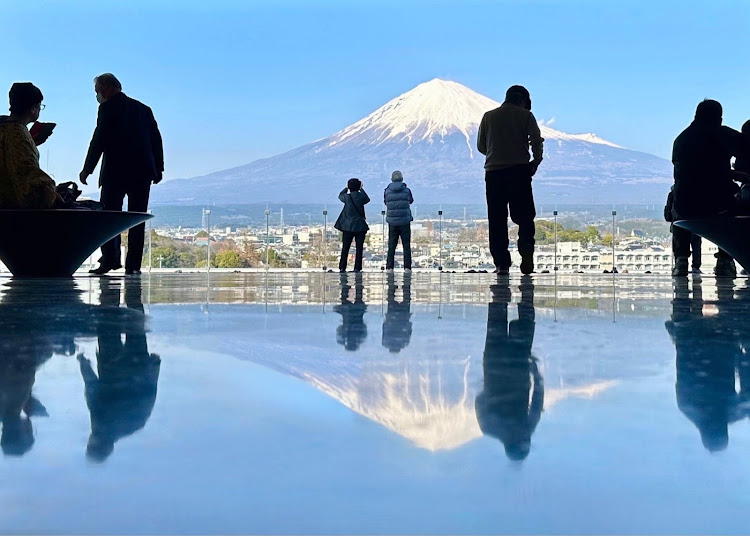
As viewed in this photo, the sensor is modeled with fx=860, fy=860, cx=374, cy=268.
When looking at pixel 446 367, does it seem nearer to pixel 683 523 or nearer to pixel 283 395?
pixel 283 395

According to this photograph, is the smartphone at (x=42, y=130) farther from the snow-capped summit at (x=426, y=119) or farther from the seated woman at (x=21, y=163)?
the snow-capped summit at (x=426, y=119)

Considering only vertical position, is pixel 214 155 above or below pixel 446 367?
above

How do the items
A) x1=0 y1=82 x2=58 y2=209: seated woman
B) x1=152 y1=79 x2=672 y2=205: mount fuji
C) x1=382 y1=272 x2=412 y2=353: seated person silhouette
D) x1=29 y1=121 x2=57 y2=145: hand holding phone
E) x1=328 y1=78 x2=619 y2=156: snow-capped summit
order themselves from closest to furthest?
x1=382 y1=272 x2=412 y2=353: seated person silhouette, x1=0 y1=82 x2=58 y2=209: seated woman, x1=29 y1=121 x2=57 y2=145: hand holding phone, x1=152 y1=79 x2=672 y2=205: mount fuji, x1=328 y1=78 x2=619 y2=156: snow-capped summit

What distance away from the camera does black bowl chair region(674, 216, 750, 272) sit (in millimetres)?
3070

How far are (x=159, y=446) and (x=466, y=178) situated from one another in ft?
228

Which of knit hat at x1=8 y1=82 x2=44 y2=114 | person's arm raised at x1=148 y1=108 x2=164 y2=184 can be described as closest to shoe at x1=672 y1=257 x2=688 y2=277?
person's arm raised at x1=148 y1=108 x2=164 y2=184

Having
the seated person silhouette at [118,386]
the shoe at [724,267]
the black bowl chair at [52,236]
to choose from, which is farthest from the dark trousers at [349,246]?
the seated person silhouette at [118,386]

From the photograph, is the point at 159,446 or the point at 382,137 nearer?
the point at 159,446

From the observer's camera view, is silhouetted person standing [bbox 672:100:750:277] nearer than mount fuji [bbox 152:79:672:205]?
Yes

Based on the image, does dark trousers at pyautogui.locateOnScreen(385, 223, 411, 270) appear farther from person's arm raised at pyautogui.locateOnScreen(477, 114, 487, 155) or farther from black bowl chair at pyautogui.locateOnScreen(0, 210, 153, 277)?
black bowl chair at pyautogui.locateOnScreen(0, 210, 153, 277)

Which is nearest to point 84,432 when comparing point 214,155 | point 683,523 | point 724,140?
point 683,523

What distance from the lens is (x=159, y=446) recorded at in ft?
1.36

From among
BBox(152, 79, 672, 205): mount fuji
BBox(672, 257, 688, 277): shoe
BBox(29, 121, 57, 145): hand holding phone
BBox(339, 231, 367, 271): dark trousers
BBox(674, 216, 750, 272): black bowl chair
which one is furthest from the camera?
BBox(152, 79, 672, 205): mount fuji

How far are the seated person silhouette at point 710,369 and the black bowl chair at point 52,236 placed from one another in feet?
8.38
